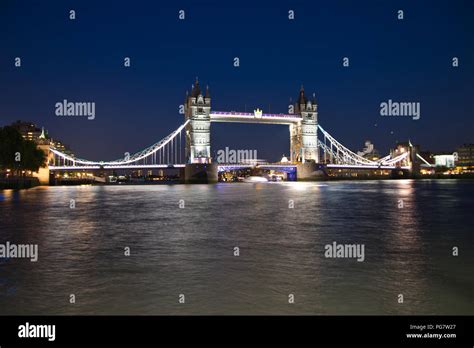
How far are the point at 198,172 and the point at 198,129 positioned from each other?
937 cm

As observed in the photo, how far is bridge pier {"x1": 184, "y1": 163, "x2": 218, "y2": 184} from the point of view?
67375 mm

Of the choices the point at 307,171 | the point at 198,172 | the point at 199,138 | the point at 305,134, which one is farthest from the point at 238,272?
the point at 305,134

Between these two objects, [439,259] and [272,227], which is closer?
[439,259]

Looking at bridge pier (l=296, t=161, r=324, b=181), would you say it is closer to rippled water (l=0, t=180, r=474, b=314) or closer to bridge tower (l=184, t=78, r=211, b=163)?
bridge tower (l=184, t=78, r=211, b=163)

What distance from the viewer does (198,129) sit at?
73.2 meters

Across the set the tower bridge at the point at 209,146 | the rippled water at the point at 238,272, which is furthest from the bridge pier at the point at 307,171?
the rippled water at the point at 238,272

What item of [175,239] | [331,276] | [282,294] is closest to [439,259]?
[331,276]

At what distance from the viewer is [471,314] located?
4.63m

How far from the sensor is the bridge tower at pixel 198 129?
72.4m

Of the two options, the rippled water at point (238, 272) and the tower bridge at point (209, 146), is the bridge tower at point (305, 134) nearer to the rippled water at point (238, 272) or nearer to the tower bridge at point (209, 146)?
the tower bridge at point (209, 146)
